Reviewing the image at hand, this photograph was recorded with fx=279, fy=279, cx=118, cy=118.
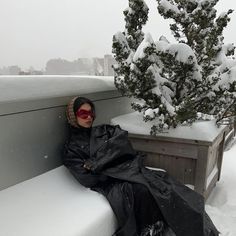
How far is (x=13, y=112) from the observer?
2.07 m

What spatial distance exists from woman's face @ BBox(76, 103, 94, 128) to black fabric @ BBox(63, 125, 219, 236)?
0.07 meters

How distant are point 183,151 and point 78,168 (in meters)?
1.06

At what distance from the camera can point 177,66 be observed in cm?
248

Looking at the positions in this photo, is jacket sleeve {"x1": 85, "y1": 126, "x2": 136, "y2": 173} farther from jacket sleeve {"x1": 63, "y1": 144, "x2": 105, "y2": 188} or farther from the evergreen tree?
the evergreen tree

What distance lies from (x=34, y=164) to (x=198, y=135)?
59.0 inches

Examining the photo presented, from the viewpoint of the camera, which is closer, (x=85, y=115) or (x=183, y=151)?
(x=85, y=115)

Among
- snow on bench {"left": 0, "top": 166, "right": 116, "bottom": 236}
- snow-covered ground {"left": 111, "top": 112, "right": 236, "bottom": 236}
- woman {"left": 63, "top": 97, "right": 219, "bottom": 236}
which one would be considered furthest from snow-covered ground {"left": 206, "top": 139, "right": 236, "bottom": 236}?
snow on bench {"left": 0, "top": 166, "right": 116, "bottom": 236}

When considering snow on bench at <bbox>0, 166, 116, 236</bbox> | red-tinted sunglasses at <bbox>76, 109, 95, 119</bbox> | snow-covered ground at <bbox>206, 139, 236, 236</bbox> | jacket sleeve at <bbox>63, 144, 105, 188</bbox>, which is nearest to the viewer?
snow on bench at <bbox>0, 166, 116, 236</bbox>

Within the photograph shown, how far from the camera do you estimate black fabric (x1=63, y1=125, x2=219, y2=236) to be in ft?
6.81

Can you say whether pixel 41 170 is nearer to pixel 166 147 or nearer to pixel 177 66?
pixel 166 147

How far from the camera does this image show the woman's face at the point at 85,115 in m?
2.39

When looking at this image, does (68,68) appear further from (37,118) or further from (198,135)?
(198,135)

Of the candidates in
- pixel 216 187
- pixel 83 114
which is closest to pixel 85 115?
pixel 83 114

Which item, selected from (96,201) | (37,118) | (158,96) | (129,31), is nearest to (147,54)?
(158,96)
